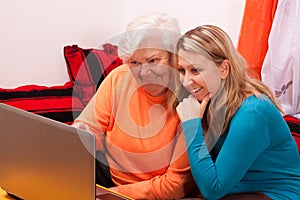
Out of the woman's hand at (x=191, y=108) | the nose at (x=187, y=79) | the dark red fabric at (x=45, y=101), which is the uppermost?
the nose at (x=187, y=79)

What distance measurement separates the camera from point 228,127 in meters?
1.69

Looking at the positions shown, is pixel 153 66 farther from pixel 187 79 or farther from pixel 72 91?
→ pixel 72 91

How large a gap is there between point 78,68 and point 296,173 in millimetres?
1592

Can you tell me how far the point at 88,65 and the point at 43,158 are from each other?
1587 mm

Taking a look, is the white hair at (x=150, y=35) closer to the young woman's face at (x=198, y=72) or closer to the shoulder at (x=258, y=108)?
the young woman's face at (x=198, y=72)

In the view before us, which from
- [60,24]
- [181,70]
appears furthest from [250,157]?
[60,24]

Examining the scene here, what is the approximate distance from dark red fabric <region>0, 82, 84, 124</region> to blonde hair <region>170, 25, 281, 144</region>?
2.73 ft

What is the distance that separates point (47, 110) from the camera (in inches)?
98.8

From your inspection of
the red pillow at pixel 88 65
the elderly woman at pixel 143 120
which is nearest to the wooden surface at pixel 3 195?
the elderly woman at pixel 143 120

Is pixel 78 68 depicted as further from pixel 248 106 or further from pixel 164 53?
pixel 248 106

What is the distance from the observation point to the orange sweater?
1715 millimetres

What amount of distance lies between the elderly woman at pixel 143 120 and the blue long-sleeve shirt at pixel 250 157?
0.27 feet

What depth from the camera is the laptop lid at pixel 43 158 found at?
1200mm

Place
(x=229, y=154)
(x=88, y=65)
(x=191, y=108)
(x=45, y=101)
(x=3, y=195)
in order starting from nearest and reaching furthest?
1. (x=3, y=195)
2. (x=229, y=154)
3. (x=191, y=108)
4. (x=45, y=101)
5. (x=88, y=65)
